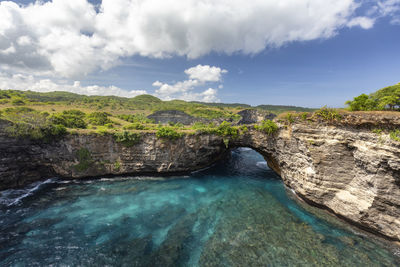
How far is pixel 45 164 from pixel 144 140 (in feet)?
44.9

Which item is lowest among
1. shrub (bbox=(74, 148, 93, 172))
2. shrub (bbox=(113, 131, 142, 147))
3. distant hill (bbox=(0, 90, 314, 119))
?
shrub (bbox=(74, 148, 93, 172))

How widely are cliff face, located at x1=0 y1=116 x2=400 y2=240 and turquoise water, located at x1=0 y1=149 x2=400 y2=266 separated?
2.08m

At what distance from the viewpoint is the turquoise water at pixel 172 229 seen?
412 inches

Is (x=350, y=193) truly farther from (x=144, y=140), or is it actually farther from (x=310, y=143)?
(x=144, y=140)

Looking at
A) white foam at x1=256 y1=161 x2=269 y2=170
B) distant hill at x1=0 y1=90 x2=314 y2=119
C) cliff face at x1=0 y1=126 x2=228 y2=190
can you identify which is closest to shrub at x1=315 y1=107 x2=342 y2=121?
cliff face at x1=0 y1=126 x2=228 y2=190

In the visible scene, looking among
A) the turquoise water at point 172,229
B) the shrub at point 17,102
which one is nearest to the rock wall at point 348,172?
the turquoise water at point 172,229

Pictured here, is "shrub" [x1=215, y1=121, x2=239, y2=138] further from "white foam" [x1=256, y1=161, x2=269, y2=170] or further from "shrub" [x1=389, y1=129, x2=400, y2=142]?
"shrub" [x1=389, y1=129, x2=400, y2=142]

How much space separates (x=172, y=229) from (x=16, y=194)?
65.2ft

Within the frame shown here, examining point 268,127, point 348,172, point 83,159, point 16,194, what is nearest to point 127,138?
point 83,159

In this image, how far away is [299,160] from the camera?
16641 millimetres

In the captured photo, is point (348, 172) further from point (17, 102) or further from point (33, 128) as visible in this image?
point (17, 102)

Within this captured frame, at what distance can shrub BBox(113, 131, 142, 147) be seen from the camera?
70.7ft

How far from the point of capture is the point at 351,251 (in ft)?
36.0

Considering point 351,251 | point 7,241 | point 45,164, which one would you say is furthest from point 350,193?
point 45,164
